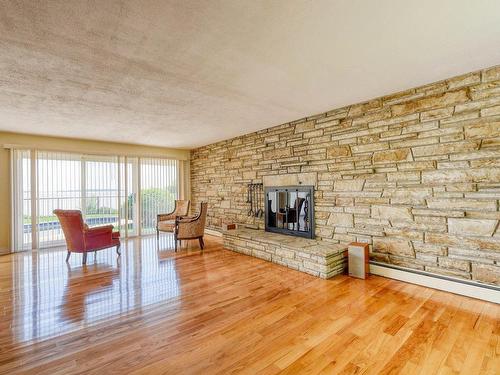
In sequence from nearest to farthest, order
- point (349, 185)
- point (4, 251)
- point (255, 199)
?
point (349, 185), point (4, 251), point (255, 199)

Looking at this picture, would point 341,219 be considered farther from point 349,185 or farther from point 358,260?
point 358,260

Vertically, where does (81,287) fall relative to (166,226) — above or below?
below

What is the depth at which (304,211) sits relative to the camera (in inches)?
178

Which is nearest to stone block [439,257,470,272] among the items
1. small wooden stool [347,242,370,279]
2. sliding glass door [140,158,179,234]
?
small wooden stool [347,242,370,279]

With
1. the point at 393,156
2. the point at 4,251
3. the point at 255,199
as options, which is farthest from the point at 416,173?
the point at 4,251

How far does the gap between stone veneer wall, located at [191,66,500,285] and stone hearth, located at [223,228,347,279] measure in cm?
39

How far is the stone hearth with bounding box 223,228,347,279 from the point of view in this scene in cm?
355

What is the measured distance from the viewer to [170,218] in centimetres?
652

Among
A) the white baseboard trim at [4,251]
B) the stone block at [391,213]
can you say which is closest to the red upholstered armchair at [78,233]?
the white baseboard trim at [4,251]

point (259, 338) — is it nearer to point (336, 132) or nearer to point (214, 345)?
point (214, 345)

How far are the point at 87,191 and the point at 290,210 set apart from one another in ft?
15.9

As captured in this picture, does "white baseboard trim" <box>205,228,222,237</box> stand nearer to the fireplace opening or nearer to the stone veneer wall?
the fireplace opening

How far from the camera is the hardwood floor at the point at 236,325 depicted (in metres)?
1.83

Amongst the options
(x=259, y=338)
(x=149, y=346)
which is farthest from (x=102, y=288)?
(x=259, y=338)
